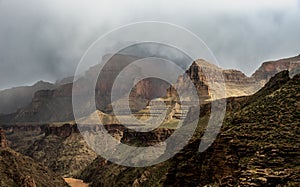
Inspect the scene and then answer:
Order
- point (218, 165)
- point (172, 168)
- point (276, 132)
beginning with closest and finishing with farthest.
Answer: point (276, 132)
point (218, 165)
point (172, 168)

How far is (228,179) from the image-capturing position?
1834 inches

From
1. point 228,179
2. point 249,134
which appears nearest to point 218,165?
point 249,134

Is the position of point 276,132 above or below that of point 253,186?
above

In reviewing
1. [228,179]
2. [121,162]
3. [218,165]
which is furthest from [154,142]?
[228,179]

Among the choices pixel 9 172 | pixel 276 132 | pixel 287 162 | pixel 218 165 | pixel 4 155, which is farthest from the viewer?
Result: pixel 4 155

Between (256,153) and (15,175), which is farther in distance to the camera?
(15,175)

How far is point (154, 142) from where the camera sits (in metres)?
182

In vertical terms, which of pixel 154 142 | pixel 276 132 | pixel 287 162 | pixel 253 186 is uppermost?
pixel 154 142

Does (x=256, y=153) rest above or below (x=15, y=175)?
below

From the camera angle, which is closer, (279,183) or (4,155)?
(279,183)

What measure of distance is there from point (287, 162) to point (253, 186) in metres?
5.96

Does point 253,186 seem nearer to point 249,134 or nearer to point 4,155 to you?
point 249,134

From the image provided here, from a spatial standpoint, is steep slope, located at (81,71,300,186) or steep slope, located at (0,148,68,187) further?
steep slope, located at (0,148,68,187)

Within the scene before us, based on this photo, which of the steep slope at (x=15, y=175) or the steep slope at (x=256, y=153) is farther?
the steep slope at (x=15, y=175)
